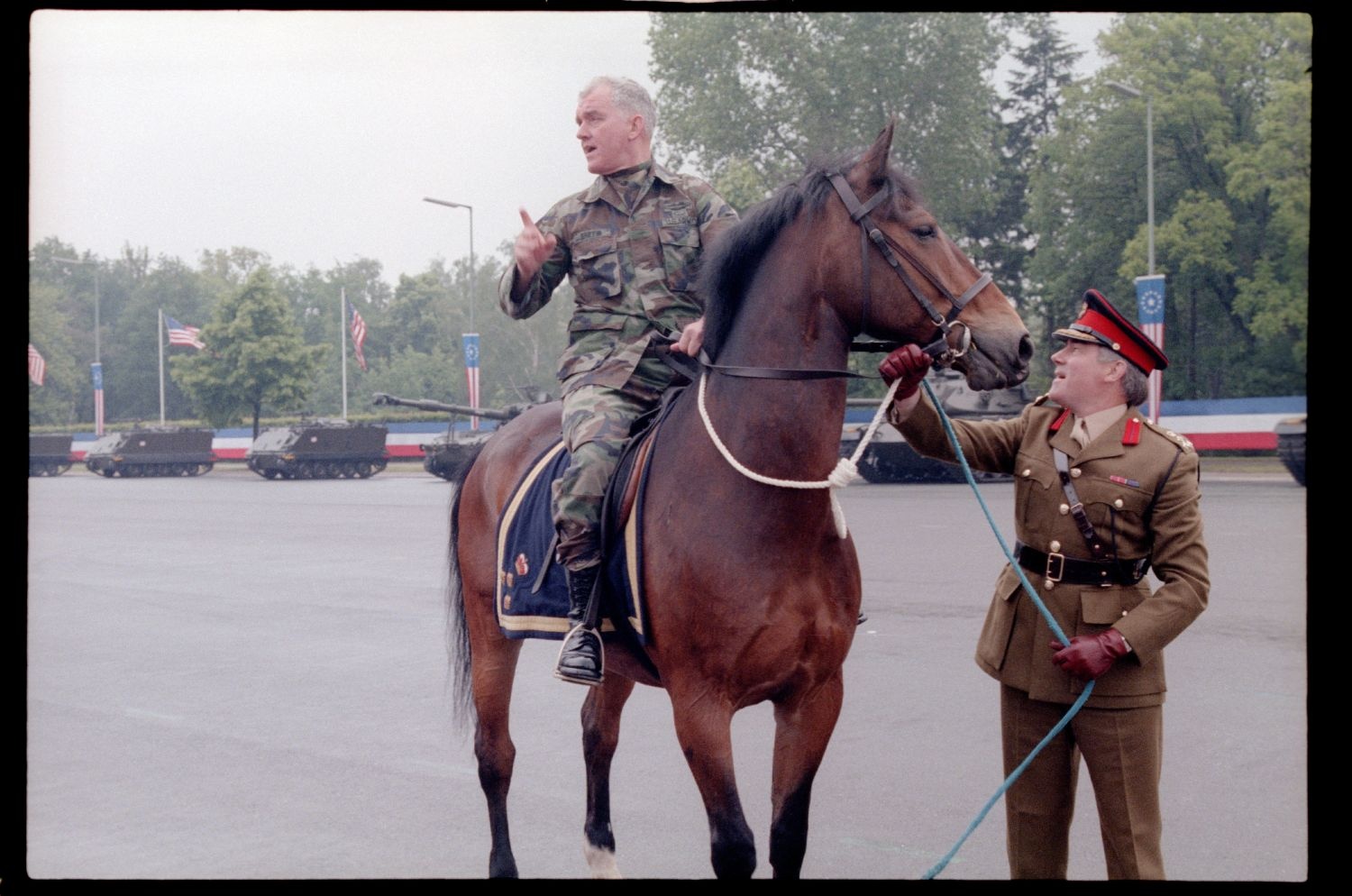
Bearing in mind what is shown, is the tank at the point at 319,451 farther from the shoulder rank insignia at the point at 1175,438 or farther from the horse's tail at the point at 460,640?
the shoulder rank insignia at the point at 1175,438

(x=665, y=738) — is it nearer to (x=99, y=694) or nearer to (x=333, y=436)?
(x=99, y=694)

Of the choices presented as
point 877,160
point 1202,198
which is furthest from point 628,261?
point 1202,198

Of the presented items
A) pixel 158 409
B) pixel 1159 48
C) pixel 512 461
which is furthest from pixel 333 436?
pixel 512 461

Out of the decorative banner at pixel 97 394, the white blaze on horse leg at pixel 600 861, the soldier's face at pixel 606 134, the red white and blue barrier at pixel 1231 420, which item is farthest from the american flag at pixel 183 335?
the soldier's face at pixel 606 134

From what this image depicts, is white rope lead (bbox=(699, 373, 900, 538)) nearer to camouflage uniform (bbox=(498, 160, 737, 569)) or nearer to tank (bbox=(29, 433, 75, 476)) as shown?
camouflage uniform (bbox=(498, 160, 737, 569))

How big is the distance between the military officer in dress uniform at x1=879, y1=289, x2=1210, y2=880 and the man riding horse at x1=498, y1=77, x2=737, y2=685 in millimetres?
899

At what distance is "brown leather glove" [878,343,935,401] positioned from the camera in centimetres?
314

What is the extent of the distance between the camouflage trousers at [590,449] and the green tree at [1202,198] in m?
28.0

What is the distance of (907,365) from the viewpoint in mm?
3158

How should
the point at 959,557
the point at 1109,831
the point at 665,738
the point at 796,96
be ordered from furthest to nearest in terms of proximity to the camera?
the point at 796,96 → the point at 959,557 → the point at 665,738 → the point at 1109,831

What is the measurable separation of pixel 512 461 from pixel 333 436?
30.6 meters

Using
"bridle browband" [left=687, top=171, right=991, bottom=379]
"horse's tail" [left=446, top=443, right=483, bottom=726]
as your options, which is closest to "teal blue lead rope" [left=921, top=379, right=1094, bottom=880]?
"bridle browband" [left=687, top=171, right=991, bottom=379]

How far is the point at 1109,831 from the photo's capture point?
3.18 metres

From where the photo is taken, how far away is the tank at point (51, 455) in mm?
40844
